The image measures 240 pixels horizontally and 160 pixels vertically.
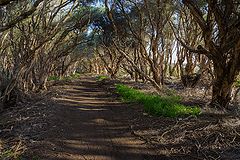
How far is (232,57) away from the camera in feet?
33.7

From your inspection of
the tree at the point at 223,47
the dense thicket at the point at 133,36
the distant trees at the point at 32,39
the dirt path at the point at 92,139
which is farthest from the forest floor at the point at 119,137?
the distant trees at the point at 32,39

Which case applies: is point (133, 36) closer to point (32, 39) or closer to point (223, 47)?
point (32, 39)

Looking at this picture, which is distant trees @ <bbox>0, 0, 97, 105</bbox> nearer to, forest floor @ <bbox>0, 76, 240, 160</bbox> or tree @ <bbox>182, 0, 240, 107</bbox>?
forest floor @ <bbox>0, 76, 240, 160</bbox>

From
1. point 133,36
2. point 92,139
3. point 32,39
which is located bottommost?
point 92,139

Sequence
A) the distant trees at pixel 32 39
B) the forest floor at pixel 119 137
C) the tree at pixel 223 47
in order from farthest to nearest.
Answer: the distant trees at pixel 32 39, the tree at pixel 223 47, the forest floor at pixel 119 137

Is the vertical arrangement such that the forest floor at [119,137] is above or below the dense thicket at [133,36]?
below

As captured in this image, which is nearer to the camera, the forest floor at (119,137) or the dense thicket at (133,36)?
the forest floor at (119,137)

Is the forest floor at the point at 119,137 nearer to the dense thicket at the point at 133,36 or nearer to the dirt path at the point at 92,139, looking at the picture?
the dirt path at the point at 92,139

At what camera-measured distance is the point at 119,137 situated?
335 inches

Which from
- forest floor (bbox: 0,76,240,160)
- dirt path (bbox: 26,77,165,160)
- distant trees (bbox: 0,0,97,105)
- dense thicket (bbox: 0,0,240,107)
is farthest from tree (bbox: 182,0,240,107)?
distant trees (bbox: 0,0,97,105)

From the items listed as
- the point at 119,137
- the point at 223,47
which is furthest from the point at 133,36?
the point at 119,137

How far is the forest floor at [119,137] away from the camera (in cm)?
693

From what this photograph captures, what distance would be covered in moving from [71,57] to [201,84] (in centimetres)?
3206

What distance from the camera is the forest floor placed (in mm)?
6926
